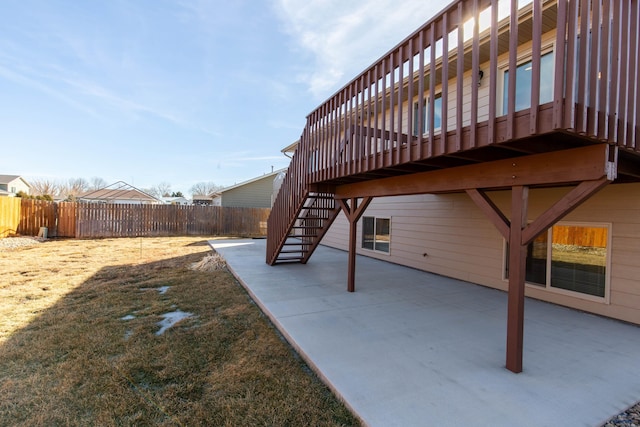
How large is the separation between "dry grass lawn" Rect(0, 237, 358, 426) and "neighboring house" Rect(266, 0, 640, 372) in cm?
203

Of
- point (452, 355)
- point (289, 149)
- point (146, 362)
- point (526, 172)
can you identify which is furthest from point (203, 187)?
point (526, 172)

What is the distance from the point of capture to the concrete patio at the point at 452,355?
6.86ft

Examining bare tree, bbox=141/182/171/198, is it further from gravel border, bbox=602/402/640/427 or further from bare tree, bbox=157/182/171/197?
gravel border, bbox=602/402/640/427

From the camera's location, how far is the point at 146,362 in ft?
9.05

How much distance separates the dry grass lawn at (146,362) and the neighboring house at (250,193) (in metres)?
17.2

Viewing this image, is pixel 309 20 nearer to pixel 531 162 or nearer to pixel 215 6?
pixel 215 6

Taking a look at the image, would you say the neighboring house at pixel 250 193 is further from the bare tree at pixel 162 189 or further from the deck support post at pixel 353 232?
the bare tree at pixel 162 189

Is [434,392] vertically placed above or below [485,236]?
below

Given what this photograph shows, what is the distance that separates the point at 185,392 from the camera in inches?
91.0

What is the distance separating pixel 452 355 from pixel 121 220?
15.9 m

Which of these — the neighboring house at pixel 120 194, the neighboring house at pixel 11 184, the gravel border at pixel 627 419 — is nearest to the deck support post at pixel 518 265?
the gravel border at pixel 627 419

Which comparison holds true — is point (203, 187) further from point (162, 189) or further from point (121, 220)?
point (121, 220)

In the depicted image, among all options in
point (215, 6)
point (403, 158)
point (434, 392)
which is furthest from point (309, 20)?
point (434, 392)

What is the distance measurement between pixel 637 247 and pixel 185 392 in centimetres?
541
